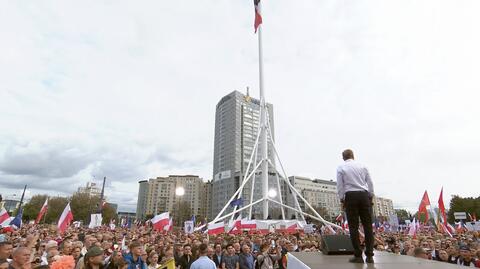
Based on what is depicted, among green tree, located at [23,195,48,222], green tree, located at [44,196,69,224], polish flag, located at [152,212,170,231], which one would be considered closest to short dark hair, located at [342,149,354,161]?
polish flag, located at [152,212,170,231]

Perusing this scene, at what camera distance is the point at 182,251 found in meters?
9.34

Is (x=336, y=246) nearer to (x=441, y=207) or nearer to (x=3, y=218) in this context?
(x=441, y=207)

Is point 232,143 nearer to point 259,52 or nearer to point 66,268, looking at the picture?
point 259,52

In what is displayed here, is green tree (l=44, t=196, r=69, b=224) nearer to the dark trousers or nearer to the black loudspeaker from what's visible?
the black loudspeaker

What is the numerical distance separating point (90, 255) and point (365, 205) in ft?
13.7

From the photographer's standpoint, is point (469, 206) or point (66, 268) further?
point (469, 206)

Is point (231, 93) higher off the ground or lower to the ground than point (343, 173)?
higher

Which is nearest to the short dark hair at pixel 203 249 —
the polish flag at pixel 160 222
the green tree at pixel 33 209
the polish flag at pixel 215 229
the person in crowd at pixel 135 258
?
the person in crowd at pixel 135 258

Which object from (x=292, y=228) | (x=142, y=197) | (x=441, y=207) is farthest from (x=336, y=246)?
(x=142, y=197)

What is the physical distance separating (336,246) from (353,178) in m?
1.47

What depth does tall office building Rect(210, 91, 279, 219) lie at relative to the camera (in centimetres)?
12412

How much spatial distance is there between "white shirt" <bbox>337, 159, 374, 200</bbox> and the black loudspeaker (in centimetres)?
112

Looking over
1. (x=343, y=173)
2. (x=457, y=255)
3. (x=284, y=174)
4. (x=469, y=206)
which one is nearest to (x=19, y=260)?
(x=343, y=173)

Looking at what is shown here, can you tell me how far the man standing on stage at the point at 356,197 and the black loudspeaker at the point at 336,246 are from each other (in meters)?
0.81
